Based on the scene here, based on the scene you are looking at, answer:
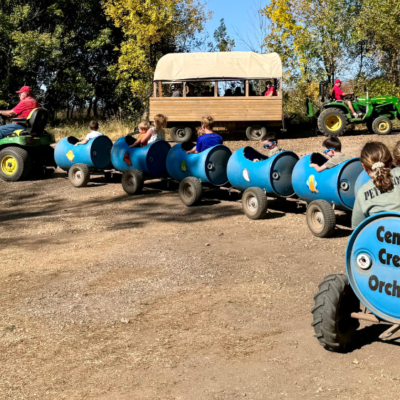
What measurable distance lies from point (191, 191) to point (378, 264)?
625 cm

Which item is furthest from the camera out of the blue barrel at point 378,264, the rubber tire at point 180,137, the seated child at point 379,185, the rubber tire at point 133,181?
the rubber tire at point 180,137

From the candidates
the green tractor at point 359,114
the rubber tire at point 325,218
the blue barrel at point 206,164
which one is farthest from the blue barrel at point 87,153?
the green tractor at point 359,114

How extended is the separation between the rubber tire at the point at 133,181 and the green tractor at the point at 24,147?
8.99 ft

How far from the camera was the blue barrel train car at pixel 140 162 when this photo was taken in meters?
10.7

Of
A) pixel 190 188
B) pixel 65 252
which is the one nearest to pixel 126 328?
pixel 65 252

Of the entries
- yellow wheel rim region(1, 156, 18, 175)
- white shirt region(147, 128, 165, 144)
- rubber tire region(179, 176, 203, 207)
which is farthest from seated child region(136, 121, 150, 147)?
yellow wheel rim region(1, 156, 18, 175)

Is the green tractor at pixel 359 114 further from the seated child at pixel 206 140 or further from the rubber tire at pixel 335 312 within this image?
the rubber tire at pixel 335 312

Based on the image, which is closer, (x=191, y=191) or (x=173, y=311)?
(x=173, y=311)

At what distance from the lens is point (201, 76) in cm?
1914

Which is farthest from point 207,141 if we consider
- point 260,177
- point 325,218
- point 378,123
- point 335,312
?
point 378,123

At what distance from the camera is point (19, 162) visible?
12438 millimetres

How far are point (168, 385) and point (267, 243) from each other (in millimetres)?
3854

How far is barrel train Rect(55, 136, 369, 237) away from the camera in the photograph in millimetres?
7617

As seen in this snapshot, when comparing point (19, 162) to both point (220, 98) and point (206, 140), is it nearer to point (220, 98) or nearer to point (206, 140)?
point (206, 140)
